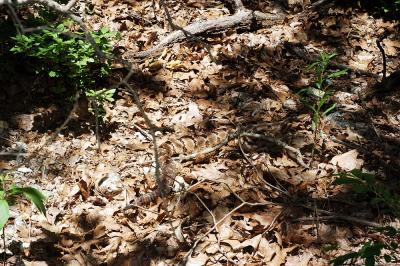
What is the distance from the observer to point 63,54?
3.87 metres

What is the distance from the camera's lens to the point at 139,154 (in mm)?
3922

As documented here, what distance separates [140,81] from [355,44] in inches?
101

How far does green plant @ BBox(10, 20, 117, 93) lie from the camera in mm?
3754

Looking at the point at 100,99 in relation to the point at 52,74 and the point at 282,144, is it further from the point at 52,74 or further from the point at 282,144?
the point at 282,144

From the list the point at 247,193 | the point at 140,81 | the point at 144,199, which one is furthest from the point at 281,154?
the point at 140,81

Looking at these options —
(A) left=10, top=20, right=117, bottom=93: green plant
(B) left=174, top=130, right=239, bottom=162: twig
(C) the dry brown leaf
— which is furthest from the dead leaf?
(A) left=10, top=20, right=117, bottom=93: green plant

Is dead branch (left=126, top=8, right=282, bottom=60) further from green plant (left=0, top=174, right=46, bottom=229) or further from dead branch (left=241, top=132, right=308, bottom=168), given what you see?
green plant (left=0, top=174, right=46, bottom=229)

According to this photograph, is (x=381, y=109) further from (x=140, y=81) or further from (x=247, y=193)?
(x=140, y=81)

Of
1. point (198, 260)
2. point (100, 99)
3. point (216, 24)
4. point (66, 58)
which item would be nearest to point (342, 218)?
point (198, 260)

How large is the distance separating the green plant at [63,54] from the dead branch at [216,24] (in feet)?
3.27

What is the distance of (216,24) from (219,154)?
204 cm

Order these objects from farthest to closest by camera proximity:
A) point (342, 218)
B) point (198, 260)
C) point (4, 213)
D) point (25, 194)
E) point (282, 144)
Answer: point (282, 144), point (342, 218), point (198, 260), point (25, 194), point (4, 213)

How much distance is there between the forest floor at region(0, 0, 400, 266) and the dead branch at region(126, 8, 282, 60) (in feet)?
0.18

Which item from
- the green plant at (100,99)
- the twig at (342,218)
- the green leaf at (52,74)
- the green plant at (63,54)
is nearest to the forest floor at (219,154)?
the twig at (342,218)
